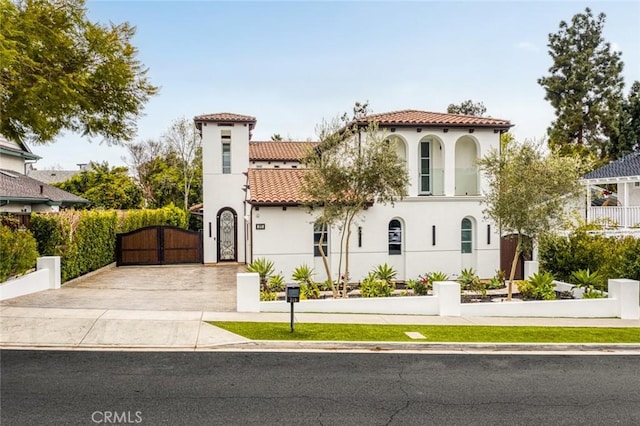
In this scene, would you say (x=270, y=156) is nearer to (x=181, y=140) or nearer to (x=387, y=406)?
(x=181, y=140)

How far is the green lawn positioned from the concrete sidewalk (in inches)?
12.7

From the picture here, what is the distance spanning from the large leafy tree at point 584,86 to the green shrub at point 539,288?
2869 cm

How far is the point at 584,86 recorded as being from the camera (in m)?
42.0

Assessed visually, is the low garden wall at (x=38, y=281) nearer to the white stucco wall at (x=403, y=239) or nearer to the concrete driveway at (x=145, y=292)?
the concrete driveway at (x=145, y=292)

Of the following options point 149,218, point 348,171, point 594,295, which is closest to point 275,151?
point 149,218

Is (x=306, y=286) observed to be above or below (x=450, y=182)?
below

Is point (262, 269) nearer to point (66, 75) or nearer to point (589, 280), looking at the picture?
point (66, 75)

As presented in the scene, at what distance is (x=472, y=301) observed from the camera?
1597cm

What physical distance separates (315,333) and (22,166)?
26728mm

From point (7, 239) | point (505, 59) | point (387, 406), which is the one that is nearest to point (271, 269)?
point (7, 239)

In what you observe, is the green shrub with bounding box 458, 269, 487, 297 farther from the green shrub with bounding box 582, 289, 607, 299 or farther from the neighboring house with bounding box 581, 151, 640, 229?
the neighboring house with bounding box 581, 151, 640, 229

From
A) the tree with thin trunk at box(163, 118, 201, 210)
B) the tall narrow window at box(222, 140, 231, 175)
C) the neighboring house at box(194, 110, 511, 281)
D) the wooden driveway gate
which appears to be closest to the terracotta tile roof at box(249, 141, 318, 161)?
the tall narrow window at box(222, 140, 231, 175)

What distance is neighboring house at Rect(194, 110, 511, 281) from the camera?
18531mm

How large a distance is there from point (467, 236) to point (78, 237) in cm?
1510
